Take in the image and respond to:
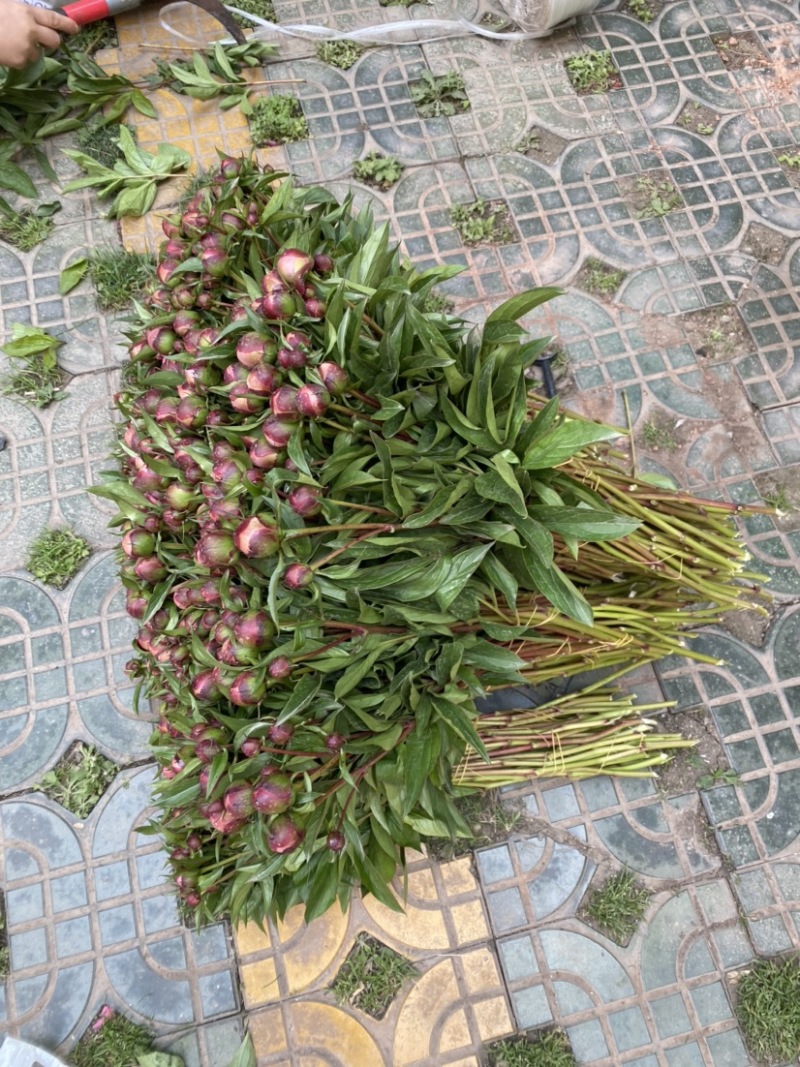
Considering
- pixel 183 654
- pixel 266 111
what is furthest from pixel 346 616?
pixel 266 111

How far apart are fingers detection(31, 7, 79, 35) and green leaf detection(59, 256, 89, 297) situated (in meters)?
0.68

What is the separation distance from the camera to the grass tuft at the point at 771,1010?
1.70 meters

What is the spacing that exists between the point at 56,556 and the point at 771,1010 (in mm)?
2107

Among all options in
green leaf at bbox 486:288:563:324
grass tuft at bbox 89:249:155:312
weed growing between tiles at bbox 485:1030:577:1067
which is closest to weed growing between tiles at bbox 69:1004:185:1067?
weed growing between tiles at bbox 485:1030:577:1067

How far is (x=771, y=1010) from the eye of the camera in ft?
5.64

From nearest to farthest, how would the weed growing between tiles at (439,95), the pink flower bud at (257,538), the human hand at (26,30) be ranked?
the pink flower bud at (257,538) < the human hand at (26,30) < the weed growing between tiles at (439,95)

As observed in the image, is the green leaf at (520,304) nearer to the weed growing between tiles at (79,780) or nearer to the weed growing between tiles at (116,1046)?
the weed growing between tiles at (79,780)

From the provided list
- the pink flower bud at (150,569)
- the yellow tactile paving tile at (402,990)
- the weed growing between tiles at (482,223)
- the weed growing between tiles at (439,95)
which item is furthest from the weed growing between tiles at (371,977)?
the weed growing between tiles at (439,95)

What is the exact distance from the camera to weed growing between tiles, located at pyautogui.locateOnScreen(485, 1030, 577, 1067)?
168cm

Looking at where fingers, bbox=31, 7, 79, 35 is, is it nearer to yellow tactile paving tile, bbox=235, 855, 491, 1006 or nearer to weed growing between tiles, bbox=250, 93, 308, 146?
weed growing between tiles, bbox=250, 93, 308, 146

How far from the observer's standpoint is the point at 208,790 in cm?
129

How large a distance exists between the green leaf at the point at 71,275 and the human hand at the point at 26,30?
62 cm

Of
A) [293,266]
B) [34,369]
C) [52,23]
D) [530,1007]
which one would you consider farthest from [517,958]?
[52,23]

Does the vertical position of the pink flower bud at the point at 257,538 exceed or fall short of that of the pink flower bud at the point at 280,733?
it exceeds it
